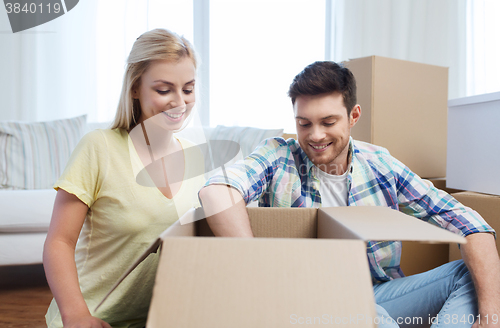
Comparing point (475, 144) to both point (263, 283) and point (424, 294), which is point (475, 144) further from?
point (263, 283)

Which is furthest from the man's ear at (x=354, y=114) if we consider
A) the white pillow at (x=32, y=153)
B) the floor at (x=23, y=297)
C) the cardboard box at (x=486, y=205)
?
the white pillow at (x=32, y=153)

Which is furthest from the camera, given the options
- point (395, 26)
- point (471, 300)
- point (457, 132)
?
point (395, 26)

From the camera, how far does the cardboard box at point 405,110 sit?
4.47ft

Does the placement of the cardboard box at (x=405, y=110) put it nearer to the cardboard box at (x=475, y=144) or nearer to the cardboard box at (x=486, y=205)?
the cardboard box at (x=475, y=144)

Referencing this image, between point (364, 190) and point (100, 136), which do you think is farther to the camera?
point (364, 190)

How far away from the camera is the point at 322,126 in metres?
0.91

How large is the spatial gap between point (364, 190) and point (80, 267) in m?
0.66

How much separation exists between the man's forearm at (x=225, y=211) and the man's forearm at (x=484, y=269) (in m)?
0.46

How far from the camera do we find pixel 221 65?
8.26 ft

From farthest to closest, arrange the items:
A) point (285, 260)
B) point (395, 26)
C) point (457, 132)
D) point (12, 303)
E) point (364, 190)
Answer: point (395, 26), point (12, 303), point (457, 132), point (364, 190), point (285, 260)

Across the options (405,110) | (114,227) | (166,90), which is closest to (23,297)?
(114,227)

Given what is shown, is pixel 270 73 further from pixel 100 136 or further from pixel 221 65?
pixel 100 136

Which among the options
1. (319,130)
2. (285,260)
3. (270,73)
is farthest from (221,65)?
(285,260)

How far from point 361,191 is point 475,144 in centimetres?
58
